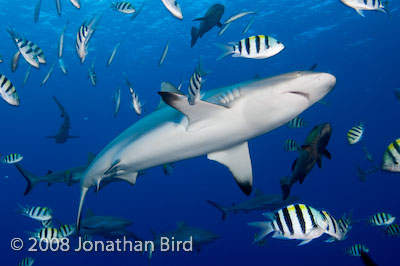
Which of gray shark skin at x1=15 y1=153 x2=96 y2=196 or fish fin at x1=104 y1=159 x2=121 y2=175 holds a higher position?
fish fin at x1=104 y1=159 x2=121 y2=175

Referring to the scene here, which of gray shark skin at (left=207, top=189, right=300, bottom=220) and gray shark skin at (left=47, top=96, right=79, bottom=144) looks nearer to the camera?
gray shark skin at (left=47, top=96, right=79, bottom=144)

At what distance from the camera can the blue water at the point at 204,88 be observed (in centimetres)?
2739

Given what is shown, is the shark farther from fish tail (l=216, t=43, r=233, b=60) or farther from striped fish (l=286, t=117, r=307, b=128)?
striped fish (l=286, t=117, r=307, b=128)

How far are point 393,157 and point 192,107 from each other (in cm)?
262

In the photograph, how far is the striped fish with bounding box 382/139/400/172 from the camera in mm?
3746

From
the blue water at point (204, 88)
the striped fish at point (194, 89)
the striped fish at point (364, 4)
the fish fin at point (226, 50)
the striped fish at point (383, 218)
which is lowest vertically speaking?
the blue water at point (204, 88)

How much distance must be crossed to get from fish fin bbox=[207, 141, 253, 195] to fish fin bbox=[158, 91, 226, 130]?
38.4 inches

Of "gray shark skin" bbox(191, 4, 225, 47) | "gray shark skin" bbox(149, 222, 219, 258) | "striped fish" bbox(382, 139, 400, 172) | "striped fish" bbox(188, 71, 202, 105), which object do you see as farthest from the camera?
"gray shark skin" bbox(149, 222, 219, 258)

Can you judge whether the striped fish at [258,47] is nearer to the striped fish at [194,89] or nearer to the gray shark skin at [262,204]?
the striped fish at [194,89]

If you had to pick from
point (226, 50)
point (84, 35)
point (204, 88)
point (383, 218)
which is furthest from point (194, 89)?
point (204, 88)

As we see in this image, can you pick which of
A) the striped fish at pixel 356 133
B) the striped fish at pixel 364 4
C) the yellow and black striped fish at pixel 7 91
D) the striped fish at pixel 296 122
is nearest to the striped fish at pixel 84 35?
the yellow and black striped fish at pixel 7 91

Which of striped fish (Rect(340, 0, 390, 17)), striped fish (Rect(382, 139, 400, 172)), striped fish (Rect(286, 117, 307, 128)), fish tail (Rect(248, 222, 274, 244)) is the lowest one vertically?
striped fish (Rect(286, 117, 307, 128))

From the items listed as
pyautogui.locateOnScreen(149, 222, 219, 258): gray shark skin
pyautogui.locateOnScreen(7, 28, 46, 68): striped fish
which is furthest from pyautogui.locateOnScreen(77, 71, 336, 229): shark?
pyautogui.locateOnScreen(149, 222, 219, 258): gray shark skin

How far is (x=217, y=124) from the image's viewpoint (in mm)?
3418
